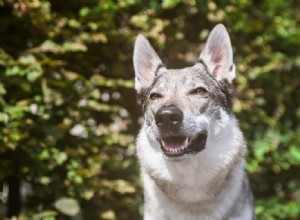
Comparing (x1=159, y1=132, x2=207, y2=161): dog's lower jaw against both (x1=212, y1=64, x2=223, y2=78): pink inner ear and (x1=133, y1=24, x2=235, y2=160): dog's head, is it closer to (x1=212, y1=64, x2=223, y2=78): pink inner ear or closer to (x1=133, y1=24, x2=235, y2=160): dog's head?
(x1=133, y1=24, x2=235, y2=160): dog's head

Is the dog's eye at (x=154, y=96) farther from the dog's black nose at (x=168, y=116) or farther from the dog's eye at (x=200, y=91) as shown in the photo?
the dog's black nose at (x=168, y=116)

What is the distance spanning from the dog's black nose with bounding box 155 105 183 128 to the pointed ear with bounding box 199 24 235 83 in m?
0.74

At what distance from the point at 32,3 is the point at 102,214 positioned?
2.20m

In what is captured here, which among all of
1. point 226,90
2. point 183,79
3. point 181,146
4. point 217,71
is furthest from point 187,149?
point 217,71

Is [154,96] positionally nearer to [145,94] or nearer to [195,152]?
[145,94]

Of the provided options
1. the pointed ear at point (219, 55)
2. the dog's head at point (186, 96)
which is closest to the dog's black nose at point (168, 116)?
the dog's head at point (186, 96)

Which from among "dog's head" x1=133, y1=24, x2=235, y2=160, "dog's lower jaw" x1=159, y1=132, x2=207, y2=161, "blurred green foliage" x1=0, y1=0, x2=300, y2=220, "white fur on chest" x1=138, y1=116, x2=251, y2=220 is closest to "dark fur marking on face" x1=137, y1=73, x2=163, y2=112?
"dog's head" x1=133, y1=24, x2=235, y2=160

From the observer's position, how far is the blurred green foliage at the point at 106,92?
4.32 meters

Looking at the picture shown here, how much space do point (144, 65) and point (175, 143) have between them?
2.88 feet

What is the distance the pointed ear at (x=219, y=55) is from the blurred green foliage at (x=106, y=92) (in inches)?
29.8

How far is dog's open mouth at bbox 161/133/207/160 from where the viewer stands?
11.5 ft

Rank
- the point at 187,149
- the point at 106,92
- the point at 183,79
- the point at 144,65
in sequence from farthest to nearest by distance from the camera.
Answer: the point at 106,92, the point at 144,65, the point at 183,79, the point at 187,149

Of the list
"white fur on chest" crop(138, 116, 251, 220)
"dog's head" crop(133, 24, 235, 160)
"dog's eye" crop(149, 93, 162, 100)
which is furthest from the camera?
"dog's eye" crop(149, 93, 162, 100)

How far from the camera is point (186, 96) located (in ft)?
12.0
